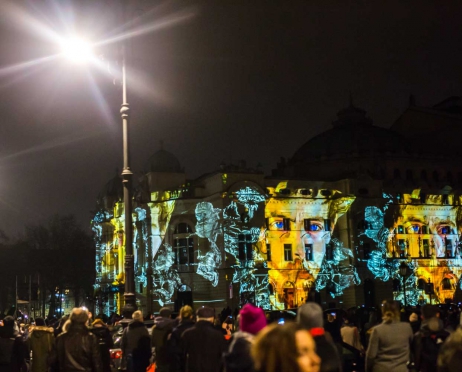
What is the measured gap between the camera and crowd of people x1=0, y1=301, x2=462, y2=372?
4812 millimetres

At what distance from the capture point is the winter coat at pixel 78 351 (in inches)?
393

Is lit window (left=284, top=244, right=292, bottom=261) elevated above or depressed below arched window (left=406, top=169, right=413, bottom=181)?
below

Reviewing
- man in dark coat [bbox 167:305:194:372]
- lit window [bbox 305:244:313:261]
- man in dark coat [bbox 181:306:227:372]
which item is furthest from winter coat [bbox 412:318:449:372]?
lit window [bbox 305:244:313:261]

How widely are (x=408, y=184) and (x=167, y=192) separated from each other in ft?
81.2

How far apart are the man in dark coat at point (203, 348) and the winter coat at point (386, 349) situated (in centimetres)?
197

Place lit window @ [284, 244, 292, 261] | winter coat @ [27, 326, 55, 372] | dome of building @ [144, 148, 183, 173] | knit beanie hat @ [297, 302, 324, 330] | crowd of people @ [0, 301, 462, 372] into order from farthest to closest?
dome of building @ [144, 148, 183, 173] → lit window @ [284, 244, 292, 261] → winter coat @ [27, 326, 55, 372] → knit beanie hat @ [297, 302, 324, 330] → crowd of people @ [0, 301, 462, 372]

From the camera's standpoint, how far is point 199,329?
9359mm

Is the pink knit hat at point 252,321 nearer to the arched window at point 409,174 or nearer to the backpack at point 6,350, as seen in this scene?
the backpack at point 6,350

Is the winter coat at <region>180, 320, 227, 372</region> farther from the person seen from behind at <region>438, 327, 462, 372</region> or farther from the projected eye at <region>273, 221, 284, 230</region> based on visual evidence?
the projected eye at <region>273, 221, 284, 230</region>

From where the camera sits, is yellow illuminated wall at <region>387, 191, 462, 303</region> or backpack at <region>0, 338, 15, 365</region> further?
yellow illuminated wall at <region>387, 191, 462, 303</region>

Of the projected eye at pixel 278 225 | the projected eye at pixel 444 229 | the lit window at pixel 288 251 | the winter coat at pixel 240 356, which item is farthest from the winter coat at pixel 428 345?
the projected eye at pixel 444 229

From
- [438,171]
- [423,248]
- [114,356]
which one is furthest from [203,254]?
[114,356]

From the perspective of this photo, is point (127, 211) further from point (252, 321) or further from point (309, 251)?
point (309, 251)

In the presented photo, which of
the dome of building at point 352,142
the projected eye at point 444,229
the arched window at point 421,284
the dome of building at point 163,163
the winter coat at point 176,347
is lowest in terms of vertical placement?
the winter coat at point 176,347
